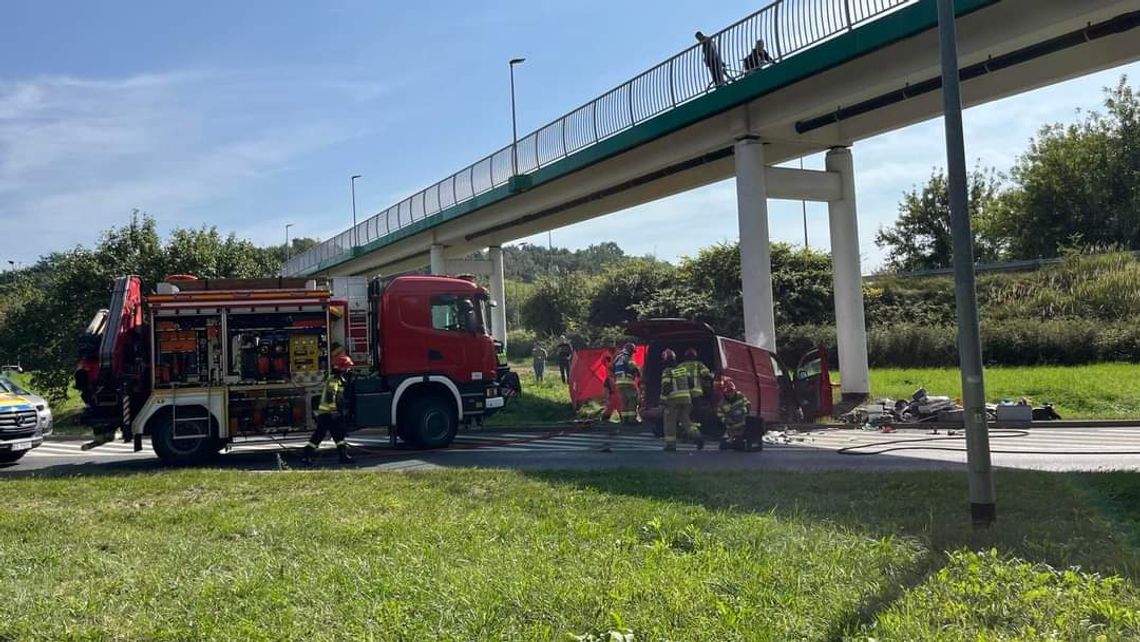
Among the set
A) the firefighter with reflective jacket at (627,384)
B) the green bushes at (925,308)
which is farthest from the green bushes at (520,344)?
the firefighter with reflective jacket at (627,384)

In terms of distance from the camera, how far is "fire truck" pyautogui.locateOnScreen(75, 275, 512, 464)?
13.4 metres

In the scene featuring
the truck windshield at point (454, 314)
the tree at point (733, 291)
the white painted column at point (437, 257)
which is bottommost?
the truck windshield at point (454, 314)

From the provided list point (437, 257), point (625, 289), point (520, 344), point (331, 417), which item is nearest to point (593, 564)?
point (331, 417)

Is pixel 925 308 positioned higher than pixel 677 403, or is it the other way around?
pixel 925 308

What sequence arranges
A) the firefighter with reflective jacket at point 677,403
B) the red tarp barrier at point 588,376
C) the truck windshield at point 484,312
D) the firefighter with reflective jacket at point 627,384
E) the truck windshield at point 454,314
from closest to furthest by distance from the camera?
the firefighter with reflective jacket at point 677,403, the truck windshield at point 454,314, the truck windshield at point 484,312, the firefighter with reflective jacket at point 627,384, the red tarp barrier at point 588,376

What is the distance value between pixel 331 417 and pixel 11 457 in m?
6.13

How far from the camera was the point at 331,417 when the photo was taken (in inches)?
520

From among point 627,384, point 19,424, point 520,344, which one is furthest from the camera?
point 520,344

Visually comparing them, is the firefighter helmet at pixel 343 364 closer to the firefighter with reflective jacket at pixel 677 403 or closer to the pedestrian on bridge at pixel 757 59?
the firefighter with reflective jacket at pixel 677 403

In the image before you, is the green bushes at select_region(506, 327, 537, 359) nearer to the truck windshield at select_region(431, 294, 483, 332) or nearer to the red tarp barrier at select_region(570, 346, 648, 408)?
the red tarp barrier at select_region(570, 346, 648, 408)

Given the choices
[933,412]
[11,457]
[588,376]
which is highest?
[588,376]

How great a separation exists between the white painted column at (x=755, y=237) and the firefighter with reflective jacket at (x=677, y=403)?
15.9 ft

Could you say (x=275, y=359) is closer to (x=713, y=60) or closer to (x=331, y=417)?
(x=331, y=417)

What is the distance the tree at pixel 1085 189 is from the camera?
1412 inches
